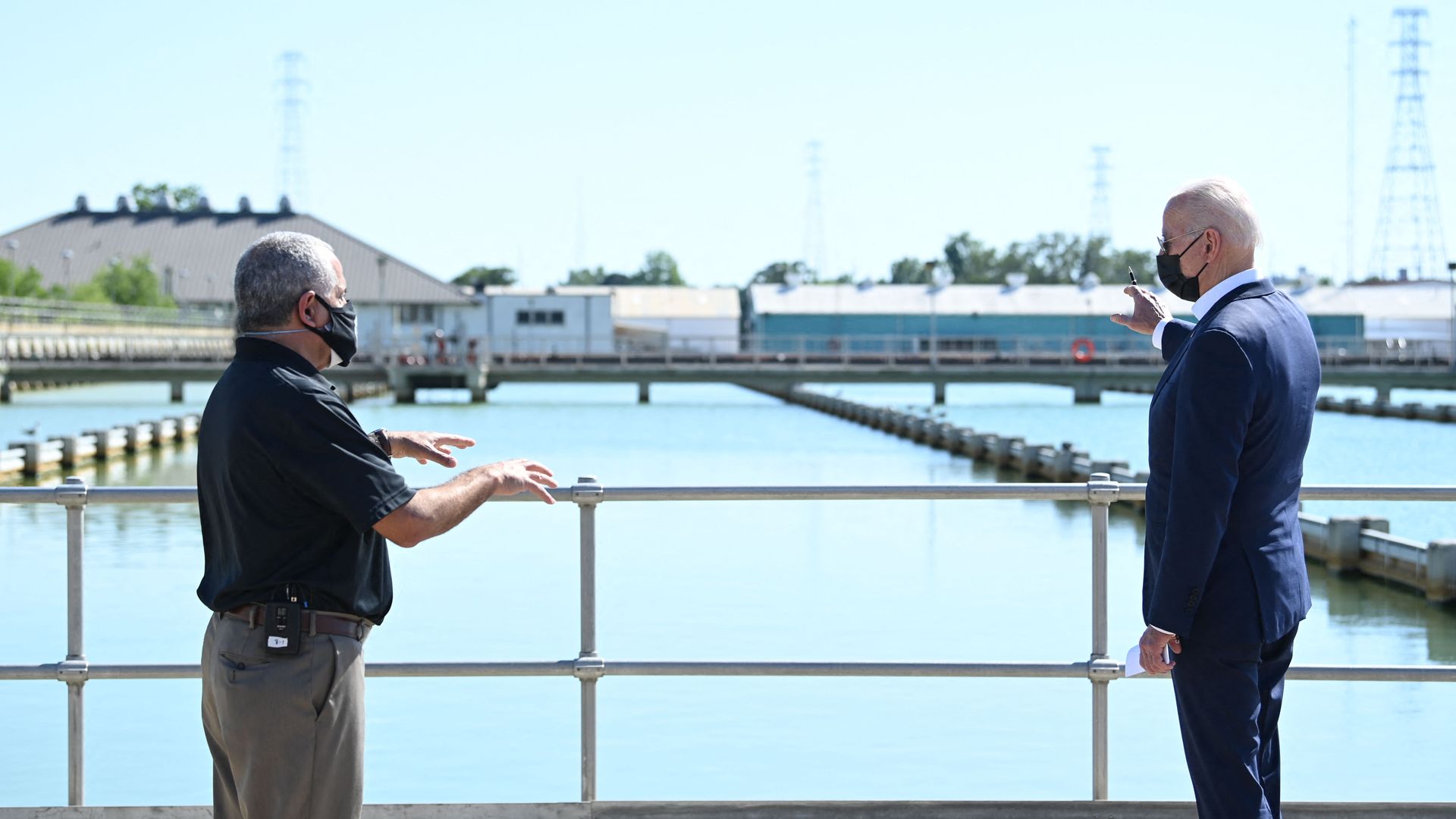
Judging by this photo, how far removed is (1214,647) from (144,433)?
41192 millimetres

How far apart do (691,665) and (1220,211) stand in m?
2.23

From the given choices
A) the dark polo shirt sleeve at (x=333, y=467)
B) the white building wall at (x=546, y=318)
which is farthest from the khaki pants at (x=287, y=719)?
the white building wall at (x=546, y=318)

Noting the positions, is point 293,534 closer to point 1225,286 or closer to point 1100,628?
point 1225,286

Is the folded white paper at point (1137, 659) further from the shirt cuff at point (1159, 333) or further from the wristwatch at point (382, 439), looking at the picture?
the wristwatch at point (382, 439)

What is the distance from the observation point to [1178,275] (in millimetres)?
4098

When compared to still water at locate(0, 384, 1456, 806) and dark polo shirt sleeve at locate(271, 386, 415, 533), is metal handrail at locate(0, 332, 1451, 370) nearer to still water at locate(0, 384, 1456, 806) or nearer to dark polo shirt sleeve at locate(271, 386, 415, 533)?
still water at locate(0, 384, 1456, 806)

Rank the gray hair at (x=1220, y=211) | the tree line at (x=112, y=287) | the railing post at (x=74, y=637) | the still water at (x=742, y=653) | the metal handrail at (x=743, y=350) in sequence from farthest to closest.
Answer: the tree line at (x=112, y=287)
the metal handrail at (x=743, y=350)
the still water at (x=742, y=653)
the railing post at (x=74, y=637)
the gray hair at (x=1220, y=211)

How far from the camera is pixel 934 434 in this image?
1884 inches

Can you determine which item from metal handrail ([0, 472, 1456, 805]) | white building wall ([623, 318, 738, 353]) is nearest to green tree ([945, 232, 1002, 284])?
white building wall ([623, 318, 738, 353])

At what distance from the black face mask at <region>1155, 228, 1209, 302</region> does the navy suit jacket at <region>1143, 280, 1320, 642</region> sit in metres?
0.13

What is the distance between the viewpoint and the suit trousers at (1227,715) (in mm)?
3865

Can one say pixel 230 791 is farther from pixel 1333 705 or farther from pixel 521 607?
pixel 521 607

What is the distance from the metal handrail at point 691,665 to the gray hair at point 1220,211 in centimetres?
111

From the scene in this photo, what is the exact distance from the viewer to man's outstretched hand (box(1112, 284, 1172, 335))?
473 centimetres
